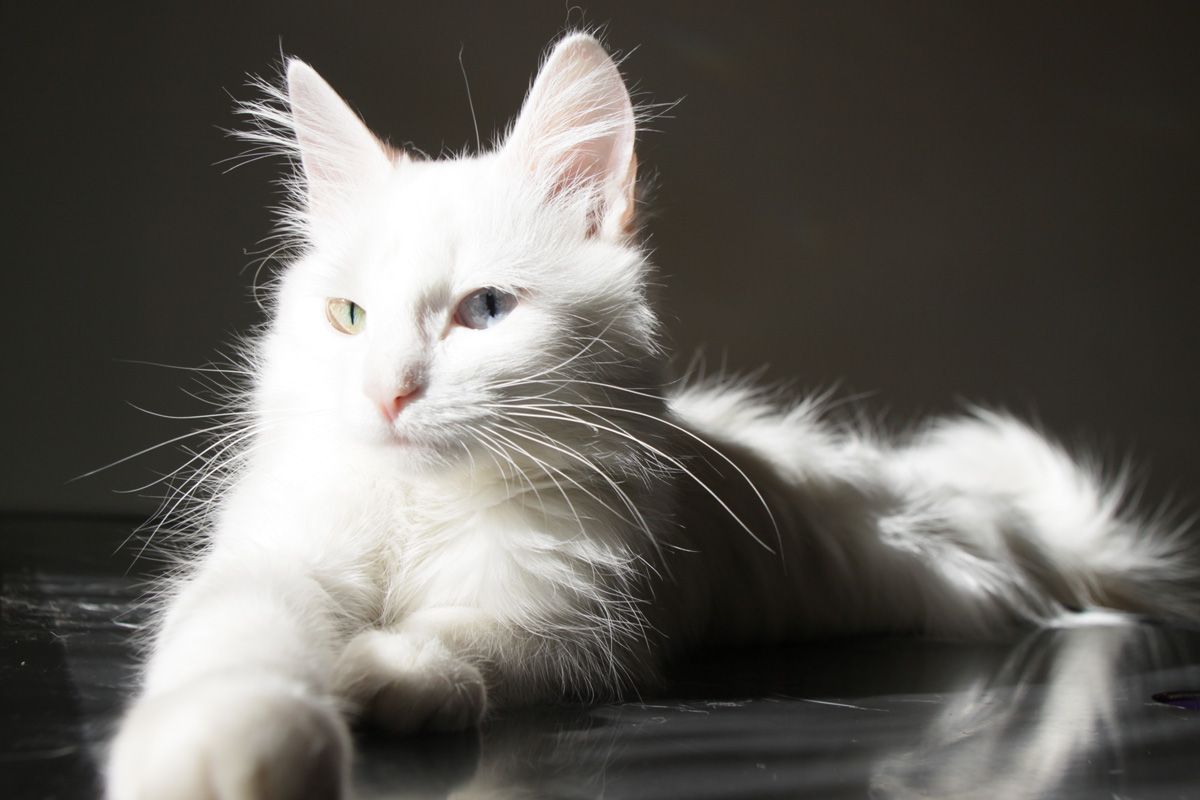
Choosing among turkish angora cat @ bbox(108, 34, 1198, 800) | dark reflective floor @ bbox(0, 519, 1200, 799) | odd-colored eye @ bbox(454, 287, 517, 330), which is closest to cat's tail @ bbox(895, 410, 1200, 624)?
dark reflective floor @ bbox(0, 519, 1200, 799)

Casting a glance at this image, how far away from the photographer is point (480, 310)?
3.30 ft

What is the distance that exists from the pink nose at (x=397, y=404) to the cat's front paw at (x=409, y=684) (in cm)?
20

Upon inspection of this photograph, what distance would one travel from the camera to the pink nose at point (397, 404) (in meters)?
0.92

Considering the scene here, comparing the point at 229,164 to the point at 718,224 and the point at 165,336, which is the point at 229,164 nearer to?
the point at 165,336

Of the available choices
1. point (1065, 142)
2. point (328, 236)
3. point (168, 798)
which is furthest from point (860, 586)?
point (1065, 142)

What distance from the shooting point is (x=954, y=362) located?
10.0ft

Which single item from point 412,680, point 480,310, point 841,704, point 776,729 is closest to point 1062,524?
point 841,704

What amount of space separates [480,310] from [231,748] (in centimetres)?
53

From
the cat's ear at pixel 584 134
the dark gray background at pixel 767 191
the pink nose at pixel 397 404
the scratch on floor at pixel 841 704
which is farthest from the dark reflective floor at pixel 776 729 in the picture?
the dark gray background at pixel 767 191

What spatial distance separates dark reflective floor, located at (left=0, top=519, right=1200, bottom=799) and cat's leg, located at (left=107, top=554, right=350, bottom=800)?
0.24 ft

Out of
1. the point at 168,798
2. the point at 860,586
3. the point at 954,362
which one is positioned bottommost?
the point at 168,798

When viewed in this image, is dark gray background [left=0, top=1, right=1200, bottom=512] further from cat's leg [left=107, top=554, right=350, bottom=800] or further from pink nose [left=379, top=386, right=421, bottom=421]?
cat's leg [left=107, top=554, right=350, bottom=800]

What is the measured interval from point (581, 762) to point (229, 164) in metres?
2.13

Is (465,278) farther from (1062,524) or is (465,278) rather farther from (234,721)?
(1062,524)
